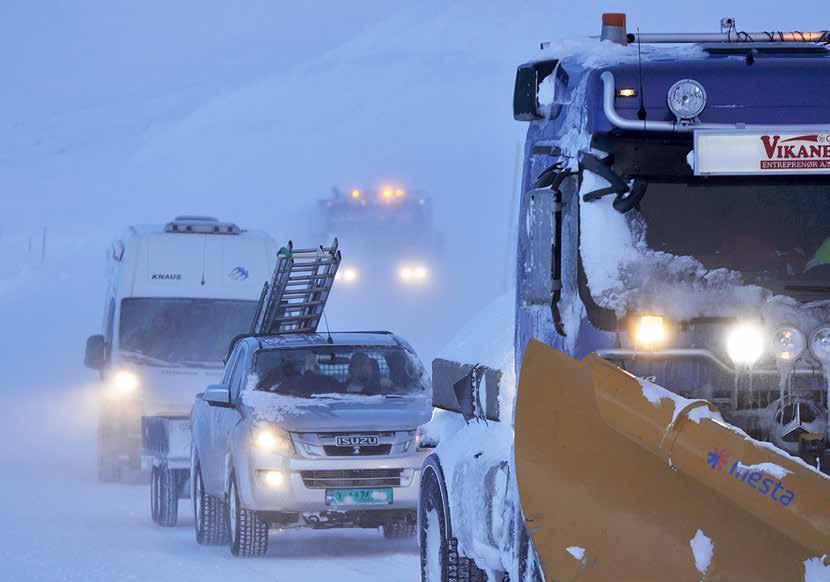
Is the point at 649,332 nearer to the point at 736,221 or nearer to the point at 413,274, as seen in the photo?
the point at 736,221

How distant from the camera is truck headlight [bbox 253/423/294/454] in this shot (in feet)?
48.2

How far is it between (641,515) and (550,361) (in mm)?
788

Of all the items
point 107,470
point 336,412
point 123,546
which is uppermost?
point 336,412

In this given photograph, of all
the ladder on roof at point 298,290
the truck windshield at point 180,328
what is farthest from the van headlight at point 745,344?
the truck windshield at point 180,328

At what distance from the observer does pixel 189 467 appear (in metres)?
18.1

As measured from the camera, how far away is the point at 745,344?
7.80 meters

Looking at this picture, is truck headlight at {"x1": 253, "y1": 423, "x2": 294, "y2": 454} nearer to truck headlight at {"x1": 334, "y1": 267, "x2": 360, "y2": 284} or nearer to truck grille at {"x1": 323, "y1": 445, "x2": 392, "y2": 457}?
truck grille at {"x1": 323, "y1": 445, "x2": 392, "y2": 457}

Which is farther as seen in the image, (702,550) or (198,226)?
(198,226)

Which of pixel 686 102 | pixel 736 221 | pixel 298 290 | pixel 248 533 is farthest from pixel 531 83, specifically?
pixel 298 290

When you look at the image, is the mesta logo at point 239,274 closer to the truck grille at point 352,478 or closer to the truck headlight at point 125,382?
the truck headlight at point 125,382

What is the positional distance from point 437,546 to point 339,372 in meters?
4.99

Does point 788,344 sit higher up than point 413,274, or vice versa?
point 413,274

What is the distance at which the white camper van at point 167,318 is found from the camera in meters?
21.8

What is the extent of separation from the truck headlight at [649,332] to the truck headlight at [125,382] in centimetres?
1460
